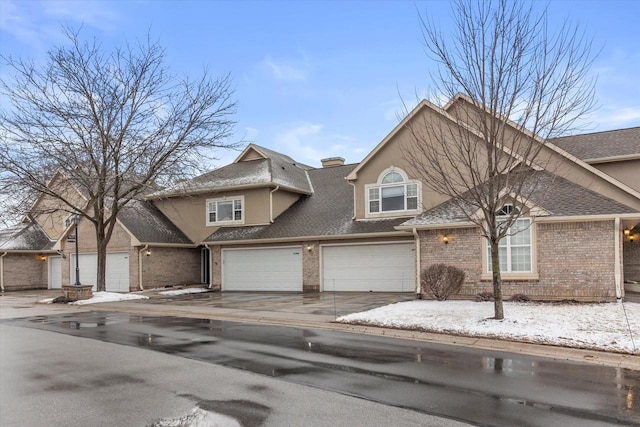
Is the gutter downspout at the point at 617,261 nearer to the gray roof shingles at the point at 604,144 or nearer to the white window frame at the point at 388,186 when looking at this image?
the gray roof shingles at the point at 604,144

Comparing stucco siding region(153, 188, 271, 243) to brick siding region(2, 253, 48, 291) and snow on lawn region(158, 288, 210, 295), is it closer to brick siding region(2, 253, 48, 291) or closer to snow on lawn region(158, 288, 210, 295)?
snow on lawn region(158, 288, 210, 295)

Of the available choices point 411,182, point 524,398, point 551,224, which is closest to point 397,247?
point 411,182

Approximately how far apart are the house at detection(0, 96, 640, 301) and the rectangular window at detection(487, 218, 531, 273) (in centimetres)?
3

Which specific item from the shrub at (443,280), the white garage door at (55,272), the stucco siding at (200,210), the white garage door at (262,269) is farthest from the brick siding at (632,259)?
the white garage door at (55,272)

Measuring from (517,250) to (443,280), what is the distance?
8.86ft

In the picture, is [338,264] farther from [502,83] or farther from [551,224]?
[502,83]

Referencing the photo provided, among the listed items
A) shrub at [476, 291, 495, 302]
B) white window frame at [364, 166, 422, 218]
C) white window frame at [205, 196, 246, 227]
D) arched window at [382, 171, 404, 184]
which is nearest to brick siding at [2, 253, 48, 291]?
white window frame at [205, 196, 246, 227]

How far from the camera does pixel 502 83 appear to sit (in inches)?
477

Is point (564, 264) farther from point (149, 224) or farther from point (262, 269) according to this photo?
point (149, 224)

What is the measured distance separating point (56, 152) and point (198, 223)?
899 cm

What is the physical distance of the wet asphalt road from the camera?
6.13m

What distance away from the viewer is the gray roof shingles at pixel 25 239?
32.2 m

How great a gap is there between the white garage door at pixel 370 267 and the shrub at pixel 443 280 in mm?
4249

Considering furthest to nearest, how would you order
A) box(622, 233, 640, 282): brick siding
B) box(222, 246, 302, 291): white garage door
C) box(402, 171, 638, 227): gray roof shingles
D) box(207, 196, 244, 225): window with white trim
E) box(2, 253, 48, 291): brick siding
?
box(2, 253, 48, 291): brick siding
box(207, 196, 244, 225): window with white trim
box(222, 246, 302, 291): white garage door
box(622, 233, 640, 282): brick siding
box(402, 171, 638, 227): gray roof shingles
